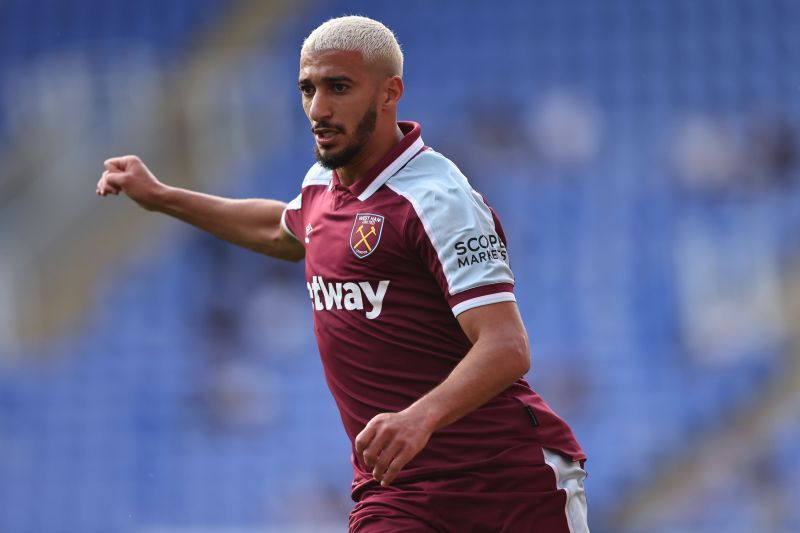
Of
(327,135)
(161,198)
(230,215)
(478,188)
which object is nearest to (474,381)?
(327,135)

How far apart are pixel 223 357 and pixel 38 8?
4199mm

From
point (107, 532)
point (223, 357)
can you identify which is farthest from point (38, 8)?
point (107, 532)

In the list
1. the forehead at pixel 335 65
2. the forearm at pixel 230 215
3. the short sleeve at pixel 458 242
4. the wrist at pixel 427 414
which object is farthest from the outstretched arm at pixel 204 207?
the wrist at pixel 427 414

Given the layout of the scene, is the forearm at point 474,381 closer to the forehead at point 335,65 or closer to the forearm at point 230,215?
the forehead at point 335,65

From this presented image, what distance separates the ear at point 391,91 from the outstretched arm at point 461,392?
749 mm

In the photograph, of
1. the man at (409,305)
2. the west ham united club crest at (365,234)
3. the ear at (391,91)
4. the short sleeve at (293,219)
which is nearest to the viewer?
the man at (409,305)

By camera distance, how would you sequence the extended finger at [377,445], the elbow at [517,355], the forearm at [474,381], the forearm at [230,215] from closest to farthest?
the extended finger at [377,445], the forearm at [474,381], the elbow at [517,355], the forearm at [230,215]

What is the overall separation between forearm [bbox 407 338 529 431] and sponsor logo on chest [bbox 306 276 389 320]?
0.41m

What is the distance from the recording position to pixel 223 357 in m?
10.9

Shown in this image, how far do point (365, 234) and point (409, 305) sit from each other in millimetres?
238

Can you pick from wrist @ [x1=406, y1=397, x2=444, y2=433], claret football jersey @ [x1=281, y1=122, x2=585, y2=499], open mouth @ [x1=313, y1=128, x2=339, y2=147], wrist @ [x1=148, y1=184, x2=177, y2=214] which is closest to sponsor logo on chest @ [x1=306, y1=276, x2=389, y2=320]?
claret football jersey @ [x1=281, y1=122, x2=585, y2=499]

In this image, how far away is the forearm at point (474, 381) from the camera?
339 cm

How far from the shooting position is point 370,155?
12.9 feet

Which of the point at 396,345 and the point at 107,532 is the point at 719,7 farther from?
the point at 396,345
